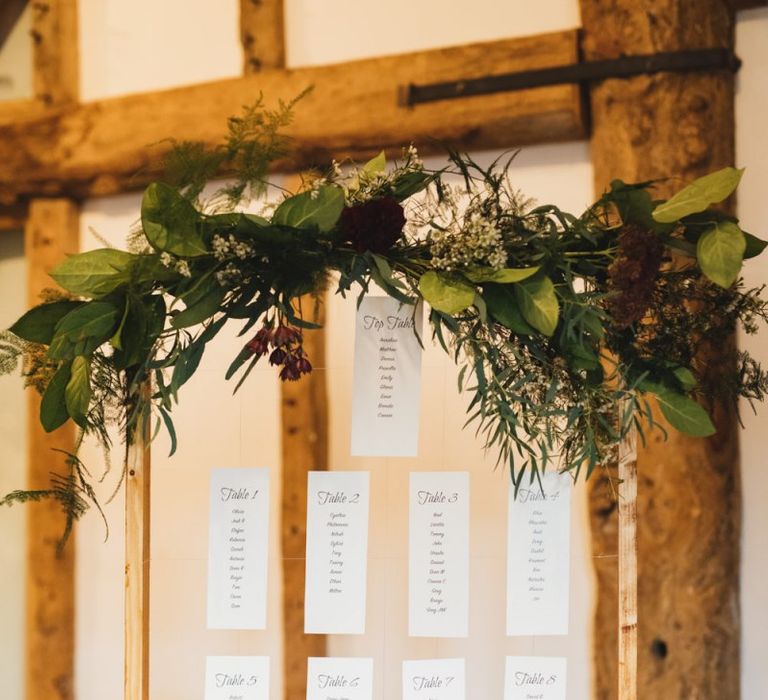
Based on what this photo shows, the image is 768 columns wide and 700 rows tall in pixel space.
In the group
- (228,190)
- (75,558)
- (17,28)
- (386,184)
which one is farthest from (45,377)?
(17,28)

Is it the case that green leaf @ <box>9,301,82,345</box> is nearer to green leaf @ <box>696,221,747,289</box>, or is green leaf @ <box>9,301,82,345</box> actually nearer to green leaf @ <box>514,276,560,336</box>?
green leaf @ <box>514,276,560,336</box>

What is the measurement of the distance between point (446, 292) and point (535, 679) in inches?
29.2

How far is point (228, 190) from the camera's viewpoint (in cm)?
133

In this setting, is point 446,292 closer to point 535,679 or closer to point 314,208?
point 314,208

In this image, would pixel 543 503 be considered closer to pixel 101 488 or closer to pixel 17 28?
pixel 101 488

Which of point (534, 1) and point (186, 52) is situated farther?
point (186, 52)

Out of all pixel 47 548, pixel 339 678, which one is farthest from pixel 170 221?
pixel 47 548

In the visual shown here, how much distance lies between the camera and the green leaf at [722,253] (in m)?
1.19

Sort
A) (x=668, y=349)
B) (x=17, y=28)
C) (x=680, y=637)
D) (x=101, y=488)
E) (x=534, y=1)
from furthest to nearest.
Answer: (x=17, y=28)
(x=101, y=488)
(x=534, y=1)
(x=680, y=637)
(x=668, y=349)

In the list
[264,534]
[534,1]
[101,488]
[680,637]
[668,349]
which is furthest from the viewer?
[101,488]

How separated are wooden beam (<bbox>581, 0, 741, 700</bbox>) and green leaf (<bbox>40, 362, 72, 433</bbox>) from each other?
1128 mm

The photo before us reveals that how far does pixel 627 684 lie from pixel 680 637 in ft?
1.47

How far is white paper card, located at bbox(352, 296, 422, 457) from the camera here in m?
1.41

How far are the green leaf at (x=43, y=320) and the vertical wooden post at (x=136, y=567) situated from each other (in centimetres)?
24
